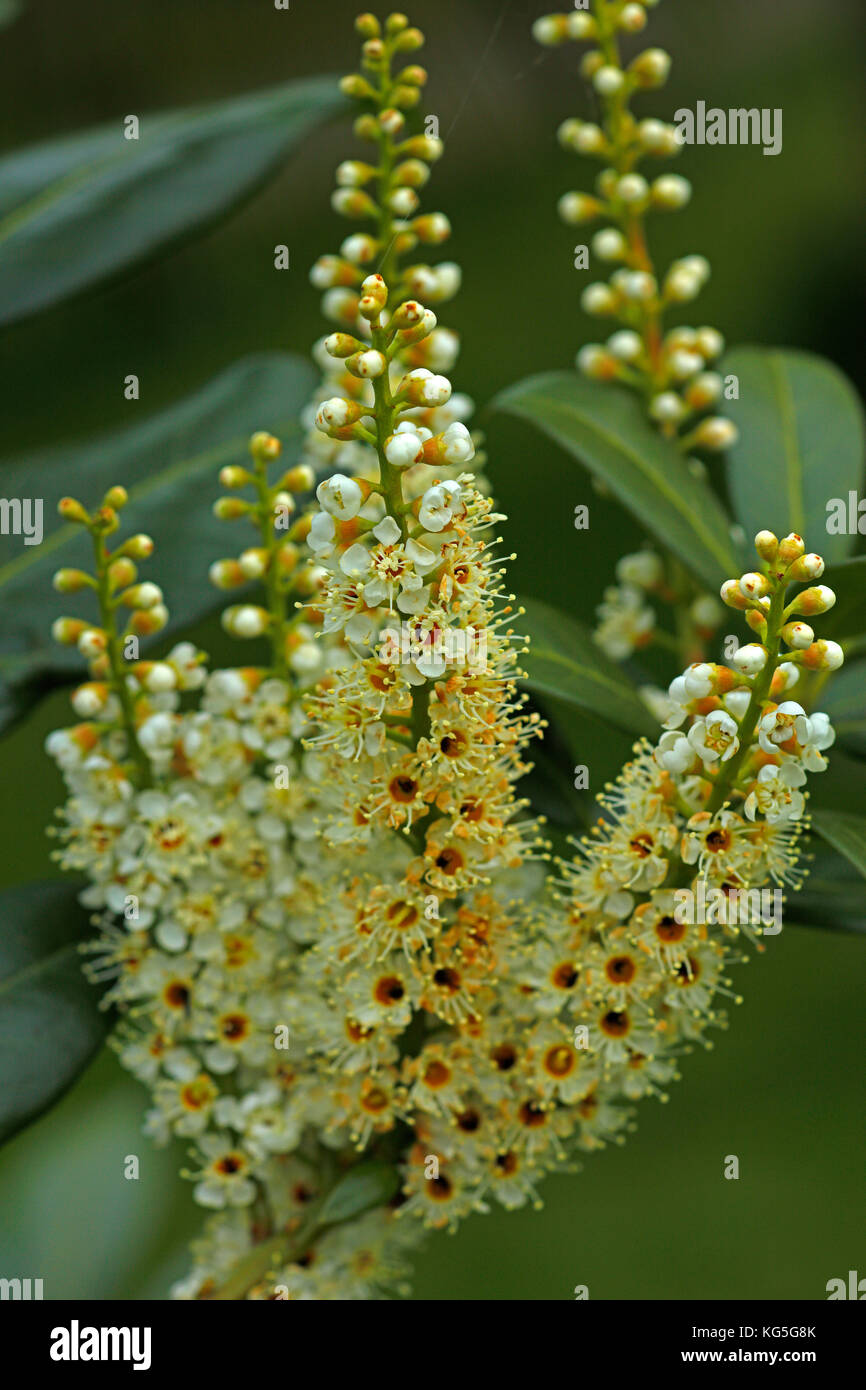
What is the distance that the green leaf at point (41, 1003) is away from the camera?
100 cm

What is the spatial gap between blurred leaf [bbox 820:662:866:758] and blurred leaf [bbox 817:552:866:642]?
0.28 ft

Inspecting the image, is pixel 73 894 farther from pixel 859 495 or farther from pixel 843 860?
pixel 859 495

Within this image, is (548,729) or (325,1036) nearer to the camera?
(325,1036)

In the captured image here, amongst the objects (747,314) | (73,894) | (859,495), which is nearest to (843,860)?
(859,495)

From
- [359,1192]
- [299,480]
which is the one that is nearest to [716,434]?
[299,480]

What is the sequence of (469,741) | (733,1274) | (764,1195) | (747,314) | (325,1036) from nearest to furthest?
(469,741)
(325,1036)
(733,1274)
(764,1195)
(747,314)

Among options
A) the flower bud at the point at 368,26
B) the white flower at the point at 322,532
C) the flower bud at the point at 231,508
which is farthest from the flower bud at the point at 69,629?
the flower bud at the point at 368,26

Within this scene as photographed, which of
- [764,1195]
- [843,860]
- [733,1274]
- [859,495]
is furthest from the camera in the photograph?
[764,1195]

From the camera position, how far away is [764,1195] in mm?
2145

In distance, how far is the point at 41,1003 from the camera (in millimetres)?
1059

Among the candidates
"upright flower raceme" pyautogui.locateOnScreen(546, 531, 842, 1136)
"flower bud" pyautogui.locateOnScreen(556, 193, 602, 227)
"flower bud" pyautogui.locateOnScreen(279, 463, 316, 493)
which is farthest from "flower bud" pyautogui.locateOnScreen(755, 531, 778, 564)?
"flower bud" pyautogui.locateOnScreen(556, 193, 602, 227)

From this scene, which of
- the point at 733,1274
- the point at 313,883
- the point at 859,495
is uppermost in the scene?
the point at 859,495

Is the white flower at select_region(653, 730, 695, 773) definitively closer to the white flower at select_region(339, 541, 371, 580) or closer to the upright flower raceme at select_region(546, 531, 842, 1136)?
the upright flower raceme at select_region(546, 531, 842, 1136)
